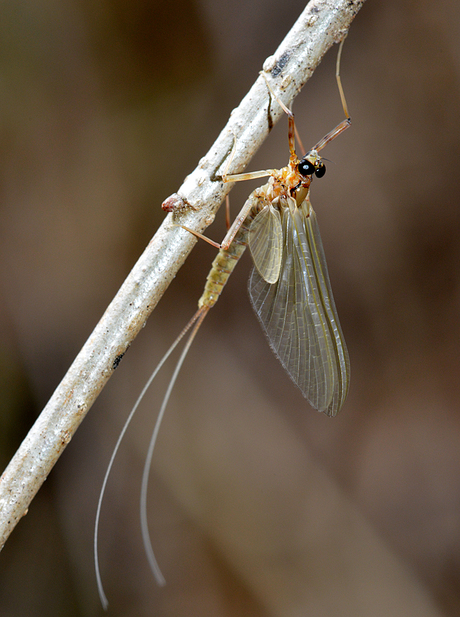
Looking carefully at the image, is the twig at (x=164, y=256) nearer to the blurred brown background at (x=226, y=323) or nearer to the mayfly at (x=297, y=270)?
the mayfly at (x=297, y=270)

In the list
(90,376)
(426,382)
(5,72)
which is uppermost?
(5,72)

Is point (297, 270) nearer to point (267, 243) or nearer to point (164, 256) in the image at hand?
point (267, 243)

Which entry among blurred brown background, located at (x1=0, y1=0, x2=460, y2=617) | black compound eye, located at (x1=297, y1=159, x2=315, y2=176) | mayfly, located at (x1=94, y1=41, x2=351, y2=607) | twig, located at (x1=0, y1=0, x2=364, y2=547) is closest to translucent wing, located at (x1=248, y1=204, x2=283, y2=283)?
mayfly, located at (x1=94, y1=41, x2=351, y2=607)

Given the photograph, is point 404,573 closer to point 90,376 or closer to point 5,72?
point 90,376

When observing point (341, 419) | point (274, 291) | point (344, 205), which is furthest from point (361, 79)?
point (341, 419)

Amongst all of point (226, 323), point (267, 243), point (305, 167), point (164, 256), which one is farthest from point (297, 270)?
point (226, 323)

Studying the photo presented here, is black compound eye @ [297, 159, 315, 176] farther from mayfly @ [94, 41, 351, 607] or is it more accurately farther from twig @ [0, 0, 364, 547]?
twig @ [0, 0, 364, 547]

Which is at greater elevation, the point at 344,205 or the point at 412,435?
the point at 344,205

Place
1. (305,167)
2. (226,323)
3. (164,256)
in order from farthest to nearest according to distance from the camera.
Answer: (226,323)
(305,167)
(164,256)
